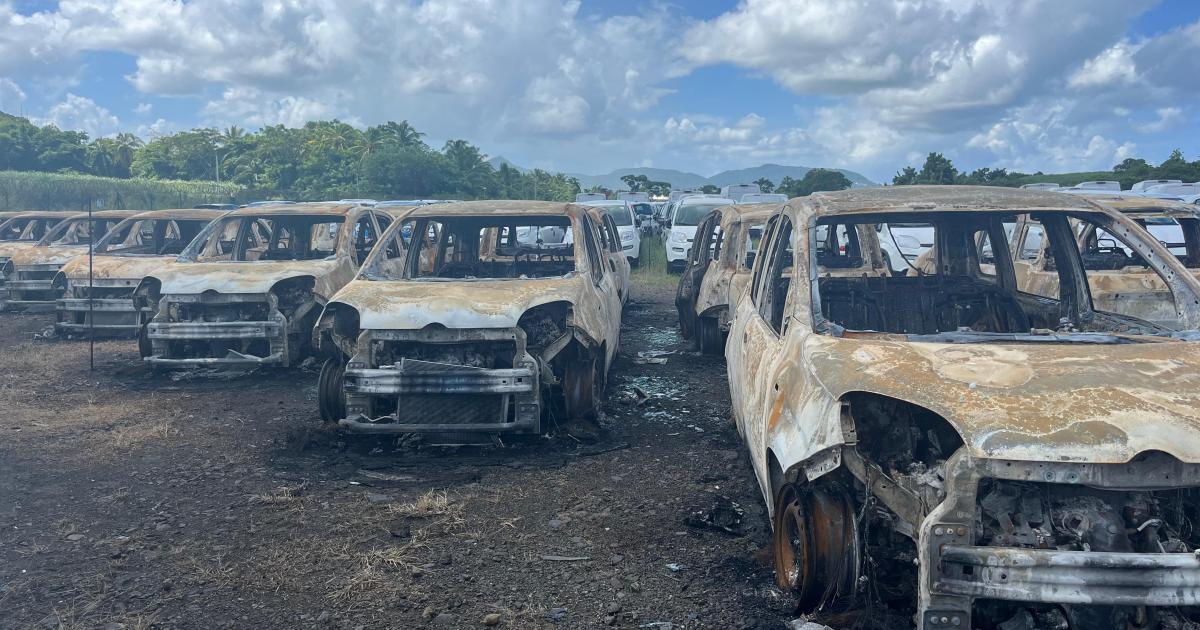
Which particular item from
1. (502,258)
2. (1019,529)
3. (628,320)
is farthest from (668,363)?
(1019,529)

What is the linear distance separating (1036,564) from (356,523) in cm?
340

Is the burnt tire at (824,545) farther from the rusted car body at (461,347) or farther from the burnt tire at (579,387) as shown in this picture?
the burnt tire at (579,387)

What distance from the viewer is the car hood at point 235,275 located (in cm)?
801

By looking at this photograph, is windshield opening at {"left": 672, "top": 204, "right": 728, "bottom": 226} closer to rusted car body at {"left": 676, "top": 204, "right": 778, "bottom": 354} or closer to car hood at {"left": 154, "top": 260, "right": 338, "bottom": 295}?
rusted car body at {"left": 676, "top": 204, "right": 778, "bottom": 354}

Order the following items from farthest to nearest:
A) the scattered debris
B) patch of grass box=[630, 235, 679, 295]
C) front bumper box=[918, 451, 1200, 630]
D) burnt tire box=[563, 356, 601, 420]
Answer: patch of grass box=[630, 235, 679, 295]
burnt tire box=[563, 356, 601, 420]
the scattered debris
front bumper box=[918, 451, 1200, 630]

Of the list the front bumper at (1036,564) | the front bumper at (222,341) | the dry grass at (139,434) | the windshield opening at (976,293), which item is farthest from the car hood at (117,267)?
the front bumper at (1036,564)

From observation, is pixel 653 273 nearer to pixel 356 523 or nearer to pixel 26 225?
pixel 26 225

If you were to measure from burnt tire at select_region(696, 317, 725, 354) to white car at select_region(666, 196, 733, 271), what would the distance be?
826 centimetres

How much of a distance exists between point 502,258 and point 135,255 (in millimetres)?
5127

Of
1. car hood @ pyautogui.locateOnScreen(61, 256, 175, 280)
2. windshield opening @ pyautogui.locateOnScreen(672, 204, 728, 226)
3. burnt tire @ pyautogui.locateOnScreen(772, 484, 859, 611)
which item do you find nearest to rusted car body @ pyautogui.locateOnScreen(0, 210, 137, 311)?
car hood @ pyautogui.locateOnScreen(61, 256, 175, 280)

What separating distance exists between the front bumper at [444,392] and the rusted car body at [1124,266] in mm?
4181

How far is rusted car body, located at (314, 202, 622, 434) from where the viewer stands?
5.59 meters

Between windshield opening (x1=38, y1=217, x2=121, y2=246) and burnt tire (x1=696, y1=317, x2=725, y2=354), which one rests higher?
windshield opening (x1=38, y1=217, x2=121, y2=246)

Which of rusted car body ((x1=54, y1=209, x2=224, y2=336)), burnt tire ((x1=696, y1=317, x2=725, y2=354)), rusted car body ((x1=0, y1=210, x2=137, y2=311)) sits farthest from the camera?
rusted car body ((x1=0, y1=210, x2=137, y2=311))
